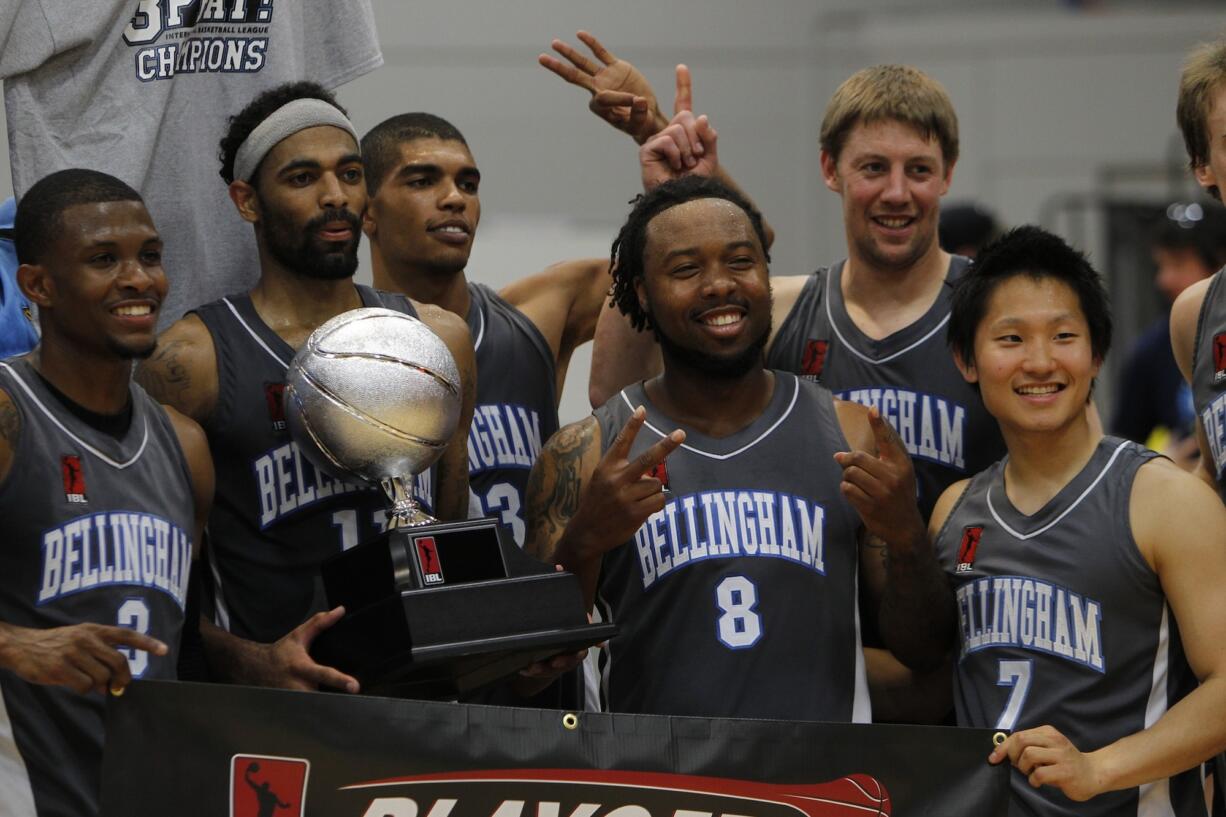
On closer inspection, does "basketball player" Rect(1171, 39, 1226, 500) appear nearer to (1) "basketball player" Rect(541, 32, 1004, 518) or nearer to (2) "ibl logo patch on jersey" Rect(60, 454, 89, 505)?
(1) "basketball player" Rect(541, 32, 1004, 518)

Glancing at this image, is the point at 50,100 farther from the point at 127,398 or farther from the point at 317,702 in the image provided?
the point at 317,702

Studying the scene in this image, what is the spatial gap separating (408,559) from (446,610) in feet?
0.39

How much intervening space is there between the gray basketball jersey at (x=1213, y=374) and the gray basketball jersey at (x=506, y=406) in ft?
5.21

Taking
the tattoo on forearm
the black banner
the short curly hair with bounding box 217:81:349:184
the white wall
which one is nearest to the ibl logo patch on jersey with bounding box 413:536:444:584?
the black banner

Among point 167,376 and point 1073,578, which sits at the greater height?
point 167,376

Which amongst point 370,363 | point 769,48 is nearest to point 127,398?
point 370,363

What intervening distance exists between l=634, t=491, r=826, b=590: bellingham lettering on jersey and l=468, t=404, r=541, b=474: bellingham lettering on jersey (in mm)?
724

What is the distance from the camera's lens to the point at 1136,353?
698cm

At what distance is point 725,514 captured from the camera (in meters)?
3.52

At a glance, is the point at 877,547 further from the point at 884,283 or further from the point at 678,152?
the point at 678,152

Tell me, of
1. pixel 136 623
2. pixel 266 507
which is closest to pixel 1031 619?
pixel 266 507

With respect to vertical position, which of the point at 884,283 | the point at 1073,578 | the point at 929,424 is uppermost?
the point at 884,283

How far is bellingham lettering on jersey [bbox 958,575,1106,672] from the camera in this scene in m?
3.23

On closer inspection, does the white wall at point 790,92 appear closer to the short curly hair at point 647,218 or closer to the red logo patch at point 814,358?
the red logo patch at point 814,358
